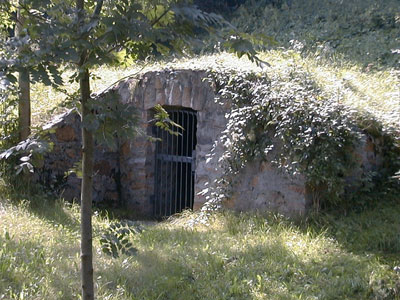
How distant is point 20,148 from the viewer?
10.6ft

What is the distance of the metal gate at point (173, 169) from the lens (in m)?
8.53

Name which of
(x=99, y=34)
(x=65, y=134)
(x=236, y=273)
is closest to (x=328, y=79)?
(x=236, y=273)

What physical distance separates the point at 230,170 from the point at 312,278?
91.4 inches

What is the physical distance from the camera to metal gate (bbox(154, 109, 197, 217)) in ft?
28.0

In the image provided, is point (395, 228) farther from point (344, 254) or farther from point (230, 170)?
point (230, 170)

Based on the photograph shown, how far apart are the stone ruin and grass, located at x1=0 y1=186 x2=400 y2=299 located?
1.42 feet

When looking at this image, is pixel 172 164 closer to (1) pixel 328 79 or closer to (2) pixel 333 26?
(1) pixel 328 79

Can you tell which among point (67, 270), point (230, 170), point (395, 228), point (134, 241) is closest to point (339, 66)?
point (230, 170)

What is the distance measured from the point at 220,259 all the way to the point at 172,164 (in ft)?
11.1

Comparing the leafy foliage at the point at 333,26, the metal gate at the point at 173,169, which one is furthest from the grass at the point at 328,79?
the metal gate at the point at 173,169

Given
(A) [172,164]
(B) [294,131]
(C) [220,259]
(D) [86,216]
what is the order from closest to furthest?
(D) [86,216] → (C) [220,259] → (B) [294,131] → (A) [172,164]

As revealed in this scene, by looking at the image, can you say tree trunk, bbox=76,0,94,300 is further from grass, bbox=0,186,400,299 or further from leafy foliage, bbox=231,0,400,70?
leafy foliage, bbox=231,0,400,70

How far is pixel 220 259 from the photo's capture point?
5.38 meters

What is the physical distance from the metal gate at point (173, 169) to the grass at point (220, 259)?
1.79m
